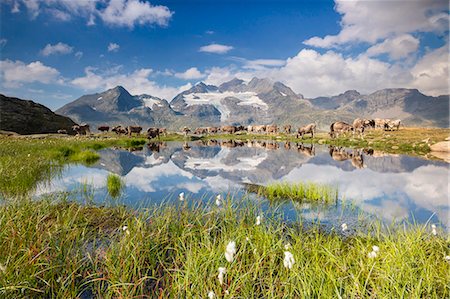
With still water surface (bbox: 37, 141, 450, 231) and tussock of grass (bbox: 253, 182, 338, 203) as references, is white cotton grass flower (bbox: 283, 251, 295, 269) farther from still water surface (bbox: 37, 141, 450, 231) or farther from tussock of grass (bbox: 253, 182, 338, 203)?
tussock of grass (bbox: 253, 182, 338, 203)

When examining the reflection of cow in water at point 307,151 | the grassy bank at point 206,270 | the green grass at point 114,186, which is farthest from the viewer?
the reflection of cow in water at point 307,151

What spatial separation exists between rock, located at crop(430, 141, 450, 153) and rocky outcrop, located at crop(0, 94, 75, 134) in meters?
105

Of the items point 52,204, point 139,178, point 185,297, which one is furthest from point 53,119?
point 185,297

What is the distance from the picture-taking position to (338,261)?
5.89m

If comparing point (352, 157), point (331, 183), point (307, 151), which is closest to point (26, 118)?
point (307, 151)

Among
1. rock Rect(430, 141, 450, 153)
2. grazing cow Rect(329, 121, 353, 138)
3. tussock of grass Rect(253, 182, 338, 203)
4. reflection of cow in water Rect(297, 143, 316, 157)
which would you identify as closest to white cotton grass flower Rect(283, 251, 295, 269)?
tussock of grass Rect(253, 182, 338, 203)

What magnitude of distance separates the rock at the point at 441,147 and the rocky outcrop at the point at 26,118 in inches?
4143

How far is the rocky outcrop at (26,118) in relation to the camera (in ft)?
286

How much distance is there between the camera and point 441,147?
39344mm

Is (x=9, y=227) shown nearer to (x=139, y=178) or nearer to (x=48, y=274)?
(x=48, y=274)

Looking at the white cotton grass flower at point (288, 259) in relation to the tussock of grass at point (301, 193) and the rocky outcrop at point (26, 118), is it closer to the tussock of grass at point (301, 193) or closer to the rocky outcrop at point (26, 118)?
the tussock of grass at point (301, 193)

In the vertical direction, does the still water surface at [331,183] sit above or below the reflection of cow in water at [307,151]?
above

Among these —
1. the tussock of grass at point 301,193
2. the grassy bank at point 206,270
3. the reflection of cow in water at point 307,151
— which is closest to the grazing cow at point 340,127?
the reflection of cow in water at point 307,151

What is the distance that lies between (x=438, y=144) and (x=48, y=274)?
4969 centimetres
